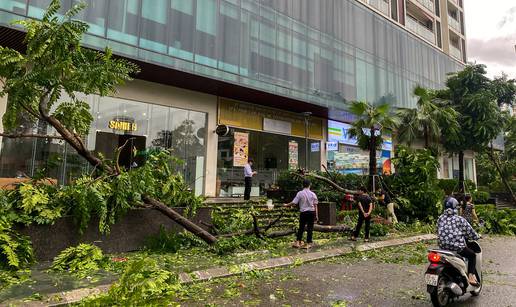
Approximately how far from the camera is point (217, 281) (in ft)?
22.4

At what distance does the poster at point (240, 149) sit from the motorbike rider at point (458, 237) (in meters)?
15.9

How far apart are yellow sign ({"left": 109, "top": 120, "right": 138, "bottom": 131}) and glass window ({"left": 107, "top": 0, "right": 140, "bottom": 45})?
380 centimetres

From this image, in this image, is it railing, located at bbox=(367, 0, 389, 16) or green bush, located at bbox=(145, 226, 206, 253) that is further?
railing, located at bbox=(367, 0, 389, 16)

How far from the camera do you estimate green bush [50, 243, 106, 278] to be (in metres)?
7.21

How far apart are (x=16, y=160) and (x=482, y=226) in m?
19.6

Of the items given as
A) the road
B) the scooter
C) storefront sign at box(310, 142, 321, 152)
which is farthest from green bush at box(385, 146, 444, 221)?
the scooter

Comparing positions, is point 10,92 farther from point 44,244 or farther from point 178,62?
point 178,62

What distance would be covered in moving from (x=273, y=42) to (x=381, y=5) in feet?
56.6

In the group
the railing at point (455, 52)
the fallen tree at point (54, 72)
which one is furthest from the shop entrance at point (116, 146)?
the railing at point (455, 52)

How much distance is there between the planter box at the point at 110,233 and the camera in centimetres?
772

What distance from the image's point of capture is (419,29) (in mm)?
38531

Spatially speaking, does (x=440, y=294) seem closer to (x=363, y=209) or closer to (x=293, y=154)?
(x=363, y=209)

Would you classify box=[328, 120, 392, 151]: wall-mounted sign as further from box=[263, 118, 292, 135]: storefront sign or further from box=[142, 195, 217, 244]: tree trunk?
box=[142, 195, 217, 244]: tree trunk

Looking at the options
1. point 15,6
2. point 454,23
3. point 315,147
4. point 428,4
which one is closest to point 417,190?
point 315,147
